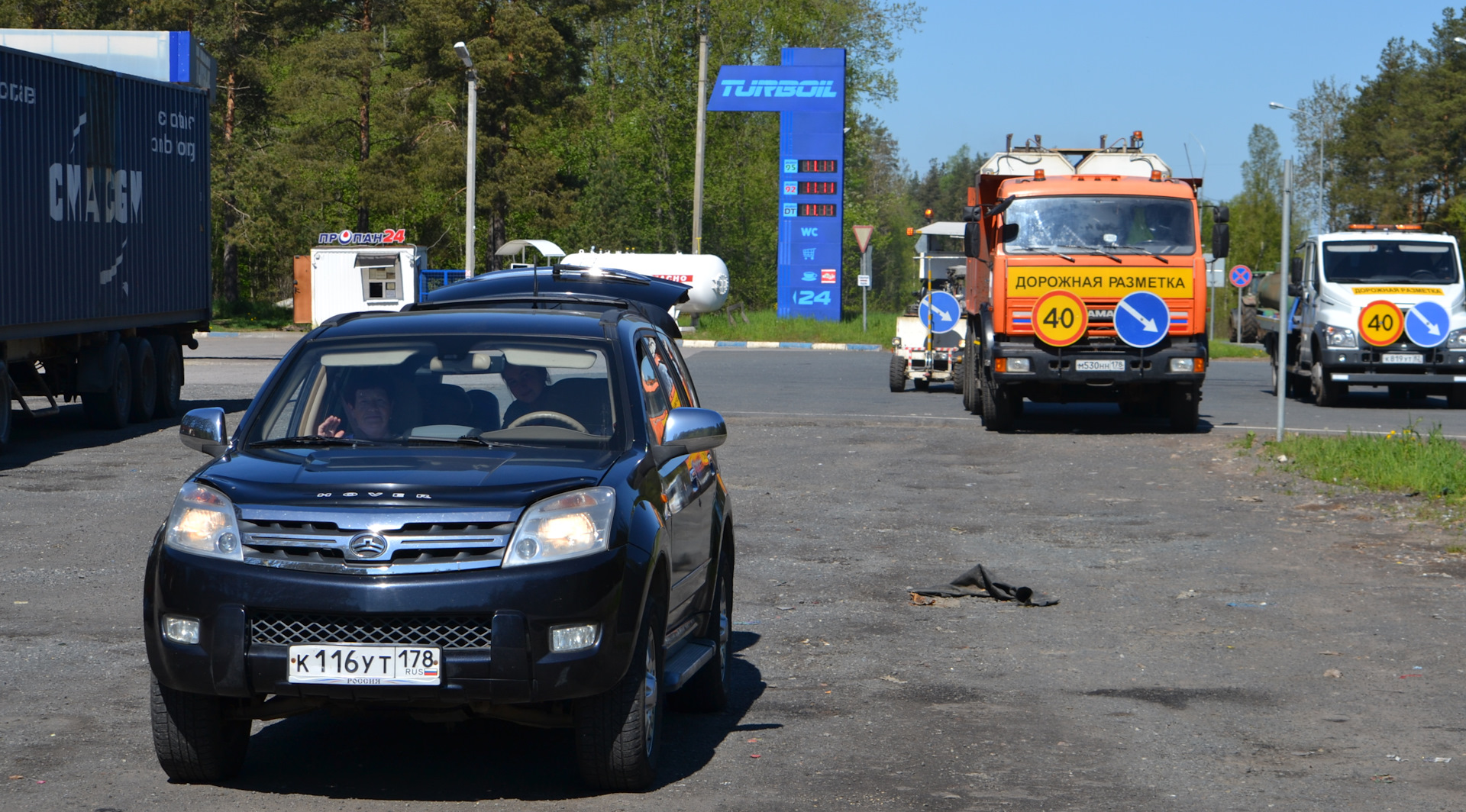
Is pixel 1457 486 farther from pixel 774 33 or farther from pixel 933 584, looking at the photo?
pixel 774 33

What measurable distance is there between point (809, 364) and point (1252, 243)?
90774 mm

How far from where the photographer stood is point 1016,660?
7.29 metres

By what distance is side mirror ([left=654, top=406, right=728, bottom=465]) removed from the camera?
5.43 meters

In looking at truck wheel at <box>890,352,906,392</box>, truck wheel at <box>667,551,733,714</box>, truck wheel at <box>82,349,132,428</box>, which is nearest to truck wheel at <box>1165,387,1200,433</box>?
truck wheel at <box>890,352,906,392</box>

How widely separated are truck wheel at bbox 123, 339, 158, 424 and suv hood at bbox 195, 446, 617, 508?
14794mm

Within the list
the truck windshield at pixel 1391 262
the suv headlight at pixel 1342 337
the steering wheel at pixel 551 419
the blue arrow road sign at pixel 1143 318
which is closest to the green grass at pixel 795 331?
Answer: the truck windshield at pixel 1391 262

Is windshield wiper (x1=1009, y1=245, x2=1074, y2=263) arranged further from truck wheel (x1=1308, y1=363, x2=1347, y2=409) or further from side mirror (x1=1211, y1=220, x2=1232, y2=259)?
truck wheel (x1=1308, y1=363, x2=1347, y2=409)

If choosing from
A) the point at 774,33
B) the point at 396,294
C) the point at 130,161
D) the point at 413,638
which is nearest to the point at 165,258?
the point at 130,161

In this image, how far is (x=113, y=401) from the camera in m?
18.2

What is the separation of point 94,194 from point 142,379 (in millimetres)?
2410

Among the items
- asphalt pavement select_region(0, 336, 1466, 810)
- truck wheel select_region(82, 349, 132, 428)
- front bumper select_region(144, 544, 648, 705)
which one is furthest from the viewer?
truck wheel select_region(82, 349, 132, 428)

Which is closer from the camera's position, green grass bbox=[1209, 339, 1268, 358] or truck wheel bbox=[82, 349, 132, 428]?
truck wheel bbox=[82, 349, 132, 428]

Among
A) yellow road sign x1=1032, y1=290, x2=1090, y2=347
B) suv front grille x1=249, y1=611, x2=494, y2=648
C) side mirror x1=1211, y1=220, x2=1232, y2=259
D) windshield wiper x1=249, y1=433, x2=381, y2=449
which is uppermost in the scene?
side mirror x1=1211, y1=220, x2=1232, y2=259

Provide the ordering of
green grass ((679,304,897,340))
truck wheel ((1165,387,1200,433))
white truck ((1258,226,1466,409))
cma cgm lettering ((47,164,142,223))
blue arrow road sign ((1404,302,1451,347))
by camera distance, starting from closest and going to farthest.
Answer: cma cgm lettering ((47,164,142,223)) < truck wheel ((1165,387,1200,433)) < blue arrow road sign ((1404,302,1451,347)) < white truck ((1258,226,1466,409)) < green grass ((679,304,897,340))
